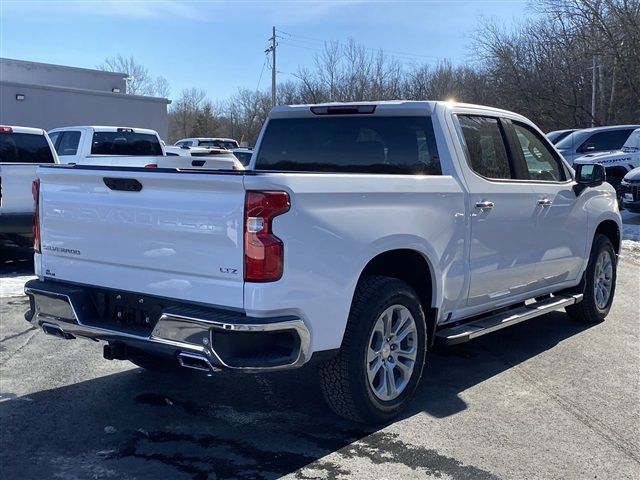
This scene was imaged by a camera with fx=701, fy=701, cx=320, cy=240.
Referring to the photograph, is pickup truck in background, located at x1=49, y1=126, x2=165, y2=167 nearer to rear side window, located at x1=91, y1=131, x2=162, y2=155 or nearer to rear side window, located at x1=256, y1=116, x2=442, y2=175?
rear side window, located at x1=91, y1=131, x2=162, y2=155

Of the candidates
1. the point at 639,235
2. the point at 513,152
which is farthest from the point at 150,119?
the point at 513,152

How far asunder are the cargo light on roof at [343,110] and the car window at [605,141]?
1464 centimetres

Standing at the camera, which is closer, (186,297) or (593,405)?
(186,297)

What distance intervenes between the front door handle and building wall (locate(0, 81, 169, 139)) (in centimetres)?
2269

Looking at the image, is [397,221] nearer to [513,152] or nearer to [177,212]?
[177,212]

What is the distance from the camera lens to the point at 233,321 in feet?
11.7

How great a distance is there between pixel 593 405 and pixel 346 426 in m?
1.78

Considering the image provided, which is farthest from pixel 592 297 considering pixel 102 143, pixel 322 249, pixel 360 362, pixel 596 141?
pixel 596 141

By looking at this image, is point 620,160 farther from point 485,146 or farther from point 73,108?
point 73,108

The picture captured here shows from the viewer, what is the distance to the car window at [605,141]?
18.5m

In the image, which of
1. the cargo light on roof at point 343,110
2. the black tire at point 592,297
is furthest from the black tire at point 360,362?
the black tire at point 592,297

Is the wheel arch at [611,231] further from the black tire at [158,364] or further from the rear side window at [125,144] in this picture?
the rear side window at [125,144]

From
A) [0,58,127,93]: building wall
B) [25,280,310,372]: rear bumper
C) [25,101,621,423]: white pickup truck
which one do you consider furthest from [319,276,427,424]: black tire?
[0,58,127,93]: building wall

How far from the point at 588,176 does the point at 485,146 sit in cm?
166
